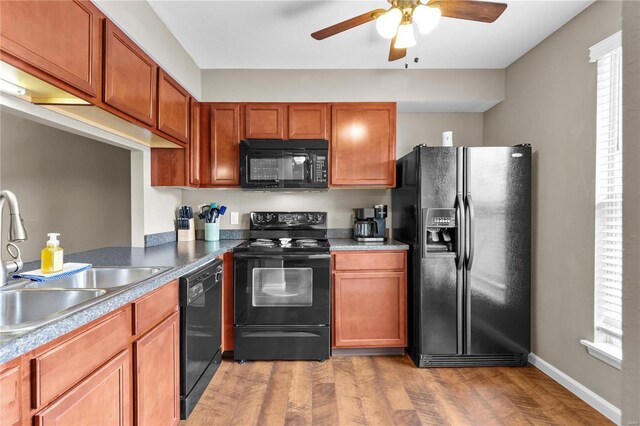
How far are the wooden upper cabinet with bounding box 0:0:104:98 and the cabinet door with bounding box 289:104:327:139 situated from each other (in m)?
1.62

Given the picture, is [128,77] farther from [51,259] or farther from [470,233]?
[470,233]

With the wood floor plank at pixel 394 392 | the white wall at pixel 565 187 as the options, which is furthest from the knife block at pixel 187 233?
the white wall at pixel 565 187

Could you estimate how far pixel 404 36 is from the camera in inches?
71.7

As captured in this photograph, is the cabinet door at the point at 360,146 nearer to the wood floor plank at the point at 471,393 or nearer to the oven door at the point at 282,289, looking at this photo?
the oven door at the point at 282,289

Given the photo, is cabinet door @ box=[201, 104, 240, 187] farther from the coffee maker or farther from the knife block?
the coffee maker

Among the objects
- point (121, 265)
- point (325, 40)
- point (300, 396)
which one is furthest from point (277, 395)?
point (325, 40)

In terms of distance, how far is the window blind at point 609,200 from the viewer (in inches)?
76.0

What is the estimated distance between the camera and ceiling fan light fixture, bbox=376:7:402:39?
5.42ft

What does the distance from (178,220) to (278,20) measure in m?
1.90

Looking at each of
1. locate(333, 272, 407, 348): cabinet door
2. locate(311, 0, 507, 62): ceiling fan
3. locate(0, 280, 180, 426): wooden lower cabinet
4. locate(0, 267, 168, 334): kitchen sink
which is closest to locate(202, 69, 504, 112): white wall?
locate(311, 0, 507, 62): ceiling fan

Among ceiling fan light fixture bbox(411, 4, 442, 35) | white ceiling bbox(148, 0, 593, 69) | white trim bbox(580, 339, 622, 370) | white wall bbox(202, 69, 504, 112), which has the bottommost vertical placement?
white trim bbox(580, 339, 622, 370)

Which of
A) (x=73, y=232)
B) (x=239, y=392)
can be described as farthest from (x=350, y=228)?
(x=73, y=232)

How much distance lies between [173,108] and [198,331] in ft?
4.99

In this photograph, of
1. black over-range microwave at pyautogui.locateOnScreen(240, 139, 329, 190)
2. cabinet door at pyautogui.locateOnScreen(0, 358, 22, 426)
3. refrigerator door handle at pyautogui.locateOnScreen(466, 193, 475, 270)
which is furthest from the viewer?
black over-range microwave at pyautogui.locateOnScreen(240, 139, 329, 190)
